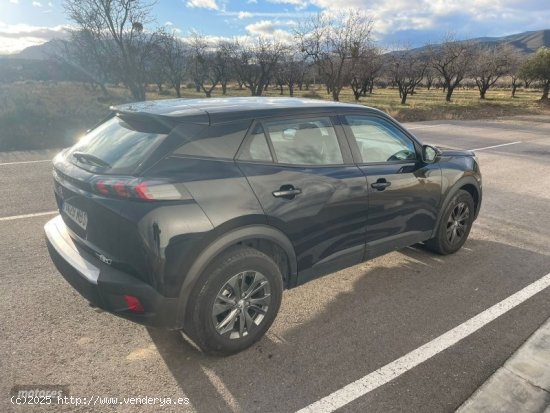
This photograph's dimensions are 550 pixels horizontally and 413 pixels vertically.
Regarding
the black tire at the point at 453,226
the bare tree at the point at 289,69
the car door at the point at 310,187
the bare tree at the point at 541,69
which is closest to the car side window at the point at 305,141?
the car door at the point at 310,187

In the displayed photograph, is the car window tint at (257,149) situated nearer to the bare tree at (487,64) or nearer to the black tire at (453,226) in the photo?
the black tire at (453,226)

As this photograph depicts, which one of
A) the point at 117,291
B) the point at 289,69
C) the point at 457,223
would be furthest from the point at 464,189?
the point at 289,69

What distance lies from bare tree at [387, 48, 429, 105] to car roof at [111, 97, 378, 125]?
130ft

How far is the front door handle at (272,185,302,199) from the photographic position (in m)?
2.71

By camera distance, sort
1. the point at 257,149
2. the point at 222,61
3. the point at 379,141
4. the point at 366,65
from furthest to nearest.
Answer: the point at 222,61, the point at 366,65, the point at 379,141, the point at 257,149

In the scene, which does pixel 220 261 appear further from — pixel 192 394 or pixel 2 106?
pixel 2 106

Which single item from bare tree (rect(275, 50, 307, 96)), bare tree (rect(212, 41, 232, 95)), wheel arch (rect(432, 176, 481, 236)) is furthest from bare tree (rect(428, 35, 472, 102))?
wheel arch (rect(432, 176, 481, 236))

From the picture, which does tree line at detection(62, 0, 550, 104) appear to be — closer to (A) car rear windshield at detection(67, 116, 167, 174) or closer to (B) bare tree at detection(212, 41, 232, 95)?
(B) bare tree at detection(212, 41, 232, 95)

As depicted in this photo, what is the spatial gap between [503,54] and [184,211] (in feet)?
182

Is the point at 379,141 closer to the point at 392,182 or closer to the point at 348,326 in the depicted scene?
the point at 392,182

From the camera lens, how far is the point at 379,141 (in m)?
3.62

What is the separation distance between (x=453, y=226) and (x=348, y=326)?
6.42 ft

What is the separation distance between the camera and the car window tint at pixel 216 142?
8.16ft

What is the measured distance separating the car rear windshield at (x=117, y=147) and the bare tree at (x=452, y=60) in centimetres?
4275
